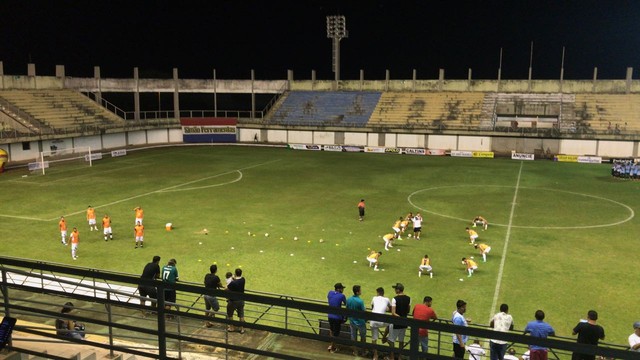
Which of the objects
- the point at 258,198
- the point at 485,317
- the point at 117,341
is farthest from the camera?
the point at 258,198

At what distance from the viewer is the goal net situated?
49853mm

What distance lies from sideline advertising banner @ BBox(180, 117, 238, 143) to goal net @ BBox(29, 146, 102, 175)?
58.6 ft

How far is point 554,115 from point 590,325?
63.4 m

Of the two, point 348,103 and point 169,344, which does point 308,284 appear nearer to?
point 169,344

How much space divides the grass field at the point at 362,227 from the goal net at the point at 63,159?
126 cm

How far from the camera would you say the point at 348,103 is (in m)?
78.4

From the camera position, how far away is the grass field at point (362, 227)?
20.4m

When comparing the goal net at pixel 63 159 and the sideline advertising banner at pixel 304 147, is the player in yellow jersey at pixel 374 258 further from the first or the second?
the sideline advertising banner at pixel 304 147

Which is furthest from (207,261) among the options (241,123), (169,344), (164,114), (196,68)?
(196,68)

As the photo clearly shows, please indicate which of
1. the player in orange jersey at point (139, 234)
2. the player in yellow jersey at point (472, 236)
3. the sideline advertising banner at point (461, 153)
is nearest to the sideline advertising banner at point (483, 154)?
the sideline advertising banner at point (461, 153)

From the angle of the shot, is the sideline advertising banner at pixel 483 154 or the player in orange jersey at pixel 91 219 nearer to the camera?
the player in orange jersey at pixel 91 219

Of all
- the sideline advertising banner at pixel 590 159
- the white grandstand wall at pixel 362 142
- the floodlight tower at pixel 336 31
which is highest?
the floodlight tower at pixel 336 31

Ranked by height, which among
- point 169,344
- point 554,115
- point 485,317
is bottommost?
point 485,317

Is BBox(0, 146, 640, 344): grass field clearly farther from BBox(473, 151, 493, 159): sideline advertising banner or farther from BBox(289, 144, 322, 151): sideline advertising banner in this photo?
BBox(289, 144, 322, 151): sideline advertising banner
